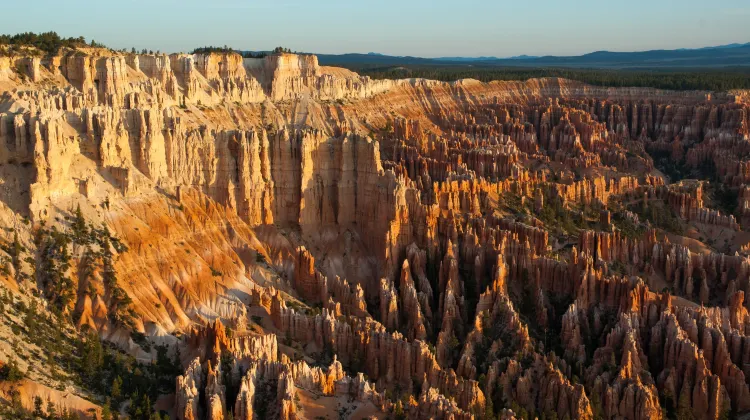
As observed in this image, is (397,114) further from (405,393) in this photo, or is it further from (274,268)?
(405,393)

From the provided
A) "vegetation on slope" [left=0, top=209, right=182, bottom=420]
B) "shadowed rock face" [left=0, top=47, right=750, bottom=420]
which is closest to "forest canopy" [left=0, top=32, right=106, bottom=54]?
"shadowed rock face" [left=0, top=47, right=750, bottom=420]

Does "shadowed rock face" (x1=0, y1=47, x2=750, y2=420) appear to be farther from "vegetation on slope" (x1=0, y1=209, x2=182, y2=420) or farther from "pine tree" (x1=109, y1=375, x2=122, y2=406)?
"pine tree" (x1=109, y1=375, x2=122, y2=406)

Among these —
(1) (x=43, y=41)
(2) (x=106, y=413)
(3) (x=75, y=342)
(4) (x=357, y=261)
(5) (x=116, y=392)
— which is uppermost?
(1) (x=43, y=41)

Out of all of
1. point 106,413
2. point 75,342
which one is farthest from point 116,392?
point 75,342

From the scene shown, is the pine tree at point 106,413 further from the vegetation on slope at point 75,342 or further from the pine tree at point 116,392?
the pine tree at point 116,392

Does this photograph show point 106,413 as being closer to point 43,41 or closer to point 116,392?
point 116,392

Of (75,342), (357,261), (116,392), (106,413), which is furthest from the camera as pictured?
(357,261)

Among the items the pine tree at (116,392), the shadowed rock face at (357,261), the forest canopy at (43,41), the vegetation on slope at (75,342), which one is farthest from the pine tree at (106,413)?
the forest canopy at (43,41)

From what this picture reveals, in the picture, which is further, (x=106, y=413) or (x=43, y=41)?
(x=43, y=41)
